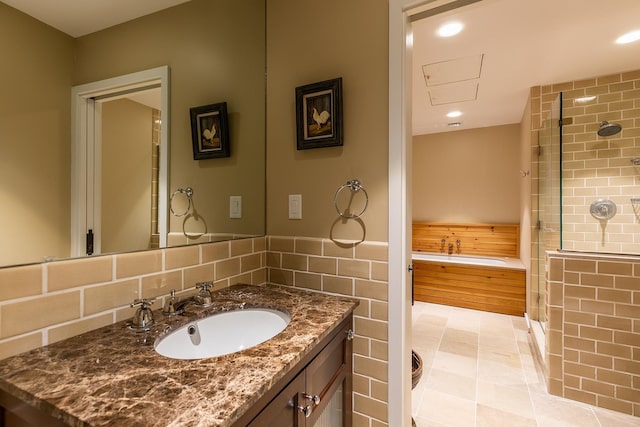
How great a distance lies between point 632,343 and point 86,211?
2.92 metres

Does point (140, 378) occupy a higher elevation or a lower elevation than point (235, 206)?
lower

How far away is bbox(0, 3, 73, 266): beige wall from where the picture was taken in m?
0.65

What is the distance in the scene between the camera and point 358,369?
1.19 meters

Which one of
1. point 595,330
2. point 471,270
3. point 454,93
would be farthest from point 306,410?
point 471,270

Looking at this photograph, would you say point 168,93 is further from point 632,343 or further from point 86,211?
point 632,343

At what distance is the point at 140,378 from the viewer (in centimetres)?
57

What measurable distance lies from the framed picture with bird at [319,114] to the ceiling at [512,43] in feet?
1.48

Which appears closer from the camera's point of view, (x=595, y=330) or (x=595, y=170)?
(x=595, y=330)

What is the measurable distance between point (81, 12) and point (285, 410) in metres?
1.19

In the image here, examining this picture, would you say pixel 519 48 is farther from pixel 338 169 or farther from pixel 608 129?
pixel 338 169

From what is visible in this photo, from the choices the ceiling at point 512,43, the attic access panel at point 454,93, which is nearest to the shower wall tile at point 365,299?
the ceiling at point 512,43

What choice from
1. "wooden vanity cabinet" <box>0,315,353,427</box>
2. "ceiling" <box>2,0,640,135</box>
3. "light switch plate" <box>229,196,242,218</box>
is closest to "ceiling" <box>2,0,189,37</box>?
"ceiling" <box>2,0,640,135</box>

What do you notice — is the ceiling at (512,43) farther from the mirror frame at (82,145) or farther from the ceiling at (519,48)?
the mirror frame at (82,145)

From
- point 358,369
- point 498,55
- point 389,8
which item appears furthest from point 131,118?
point 498,55
